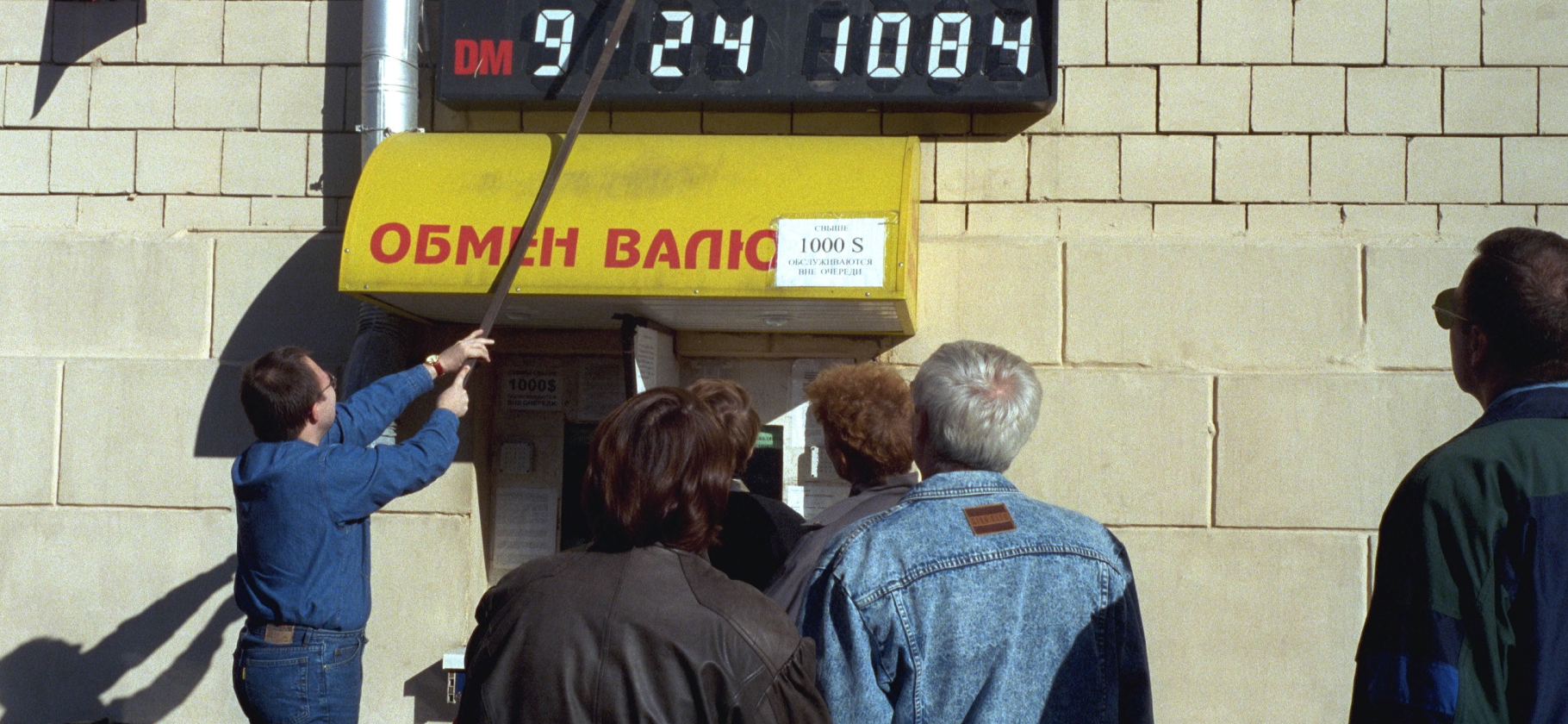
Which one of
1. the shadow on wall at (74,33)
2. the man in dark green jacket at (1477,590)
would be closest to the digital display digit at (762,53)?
the shadow on wall at (74,33)

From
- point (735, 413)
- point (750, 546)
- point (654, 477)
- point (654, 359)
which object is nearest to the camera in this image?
point (654, 477)

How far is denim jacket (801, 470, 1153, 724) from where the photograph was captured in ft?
7.12

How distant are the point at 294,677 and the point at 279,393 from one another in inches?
35.1

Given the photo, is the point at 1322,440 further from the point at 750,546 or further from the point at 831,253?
the point at 750,546

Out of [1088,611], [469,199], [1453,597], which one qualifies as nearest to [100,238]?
[469,199]

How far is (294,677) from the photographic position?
3695 mm

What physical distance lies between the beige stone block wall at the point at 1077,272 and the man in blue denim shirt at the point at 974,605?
253 cm

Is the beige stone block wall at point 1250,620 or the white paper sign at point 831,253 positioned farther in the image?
the beige stone block wall at point 1250,620

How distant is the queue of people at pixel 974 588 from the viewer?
72.6 inches

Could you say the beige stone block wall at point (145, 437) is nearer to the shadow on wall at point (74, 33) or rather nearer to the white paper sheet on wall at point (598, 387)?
the shadow on wall at point (74, 33)

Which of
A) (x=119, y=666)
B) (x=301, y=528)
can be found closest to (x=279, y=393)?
(x=301, y=528)

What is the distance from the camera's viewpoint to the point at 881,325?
185 inches

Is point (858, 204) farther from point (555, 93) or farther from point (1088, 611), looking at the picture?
point (1088, 611)

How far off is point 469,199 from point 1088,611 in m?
2.85
